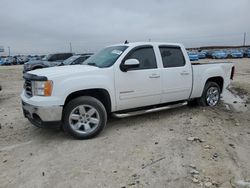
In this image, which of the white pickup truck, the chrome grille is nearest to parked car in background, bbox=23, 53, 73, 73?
the white pickup truck

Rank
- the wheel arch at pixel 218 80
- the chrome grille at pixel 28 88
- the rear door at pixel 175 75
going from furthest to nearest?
1. the wheel arch at pixel 218 80
2. the rear door at pixel 175 75
3. the chrome grille at pixel 28 88

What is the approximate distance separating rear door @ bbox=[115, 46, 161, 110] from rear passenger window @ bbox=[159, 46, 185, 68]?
316mm

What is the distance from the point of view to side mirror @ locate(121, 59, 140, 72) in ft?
15.8

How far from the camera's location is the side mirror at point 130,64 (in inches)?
190

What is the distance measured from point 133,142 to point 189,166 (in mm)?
1214

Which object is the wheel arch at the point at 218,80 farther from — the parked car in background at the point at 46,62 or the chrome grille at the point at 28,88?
the parked car in background at the point at 46,62

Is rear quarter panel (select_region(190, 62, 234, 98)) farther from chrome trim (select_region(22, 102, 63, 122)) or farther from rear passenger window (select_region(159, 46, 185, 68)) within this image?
chrome trim (select_region(22, 102, 63, 122))

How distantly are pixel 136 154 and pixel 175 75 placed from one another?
2.46 metres

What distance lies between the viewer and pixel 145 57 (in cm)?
537

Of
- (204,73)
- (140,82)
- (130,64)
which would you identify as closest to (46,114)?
(130,64)

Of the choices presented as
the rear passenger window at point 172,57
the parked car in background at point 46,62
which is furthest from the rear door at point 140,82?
the parked car in background at point 46,62

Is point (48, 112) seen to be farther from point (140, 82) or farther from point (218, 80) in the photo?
point (218, 80)

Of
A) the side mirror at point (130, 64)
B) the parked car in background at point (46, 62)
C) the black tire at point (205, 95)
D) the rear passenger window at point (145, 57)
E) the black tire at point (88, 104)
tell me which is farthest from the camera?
the parked car in background at point (46, 62)

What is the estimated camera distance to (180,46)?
611cm
